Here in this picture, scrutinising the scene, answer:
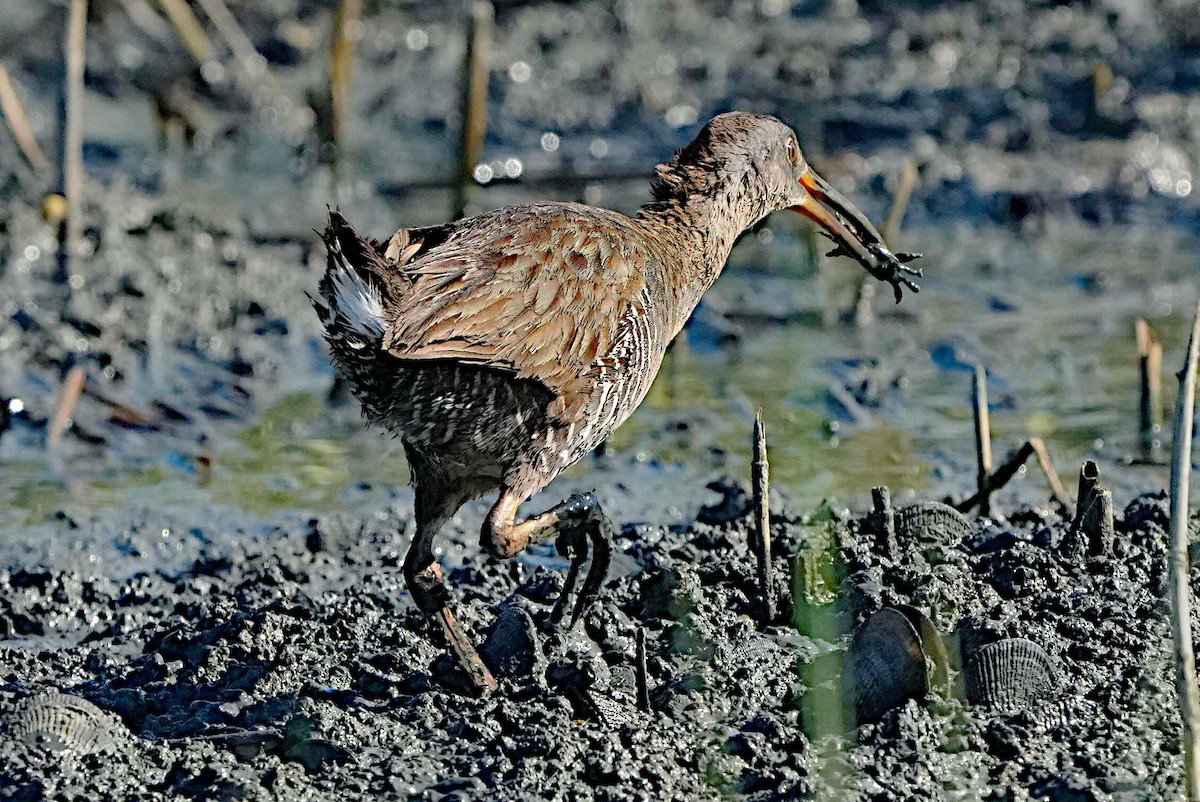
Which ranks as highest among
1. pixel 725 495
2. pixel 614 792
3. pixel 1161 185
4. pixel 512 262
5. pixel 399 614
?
pixel 1161 185

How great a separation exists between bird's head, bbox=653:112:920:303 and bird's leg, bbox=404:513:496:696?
5.12 ft

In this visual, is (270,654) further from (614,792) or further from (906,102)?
(906,102)

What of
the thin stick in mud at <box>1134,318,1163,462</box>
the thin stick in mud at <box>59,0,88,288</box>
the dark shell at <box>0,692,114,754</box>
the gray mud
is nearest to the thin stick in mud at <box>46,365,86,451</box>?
the gray mud

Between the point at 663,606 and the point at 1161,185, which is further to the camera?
the point at 1161,185

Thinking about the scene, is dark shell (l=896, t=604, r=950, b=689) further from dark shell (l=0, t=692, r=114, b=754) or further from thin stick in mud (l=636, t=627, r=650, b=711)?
dark shell (l=0, t=692, r=114, b=754)

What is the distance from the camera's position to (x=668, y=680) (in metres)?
4.78

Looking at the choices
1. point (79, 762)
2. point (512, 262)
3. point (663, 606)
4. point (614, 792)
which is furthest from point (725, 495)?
point (79, 762)

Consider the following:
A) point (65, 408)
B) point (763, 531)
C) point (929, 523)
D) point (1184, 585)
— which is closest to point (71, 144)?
point (65, 408)

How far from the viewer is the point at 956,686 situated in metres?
4.61

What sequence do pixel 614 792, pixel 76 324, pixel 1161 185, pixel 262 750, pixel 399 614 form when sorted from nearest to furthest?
Result: pixel 614 792 → pixel 262 750 → pixel 399 614 → pixel 76 324 → pixel 1161 185

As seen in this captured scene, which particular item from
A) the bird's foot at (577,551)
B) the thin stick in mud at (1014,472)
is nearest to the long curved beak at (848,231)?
the thin stick in mud at (1014,472)

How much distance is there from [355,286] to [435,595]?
1.09 metres

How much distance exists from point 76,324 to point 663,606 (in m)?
4.26

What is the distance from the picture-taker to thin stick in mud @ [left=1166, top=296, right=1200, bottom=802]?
142 inches
